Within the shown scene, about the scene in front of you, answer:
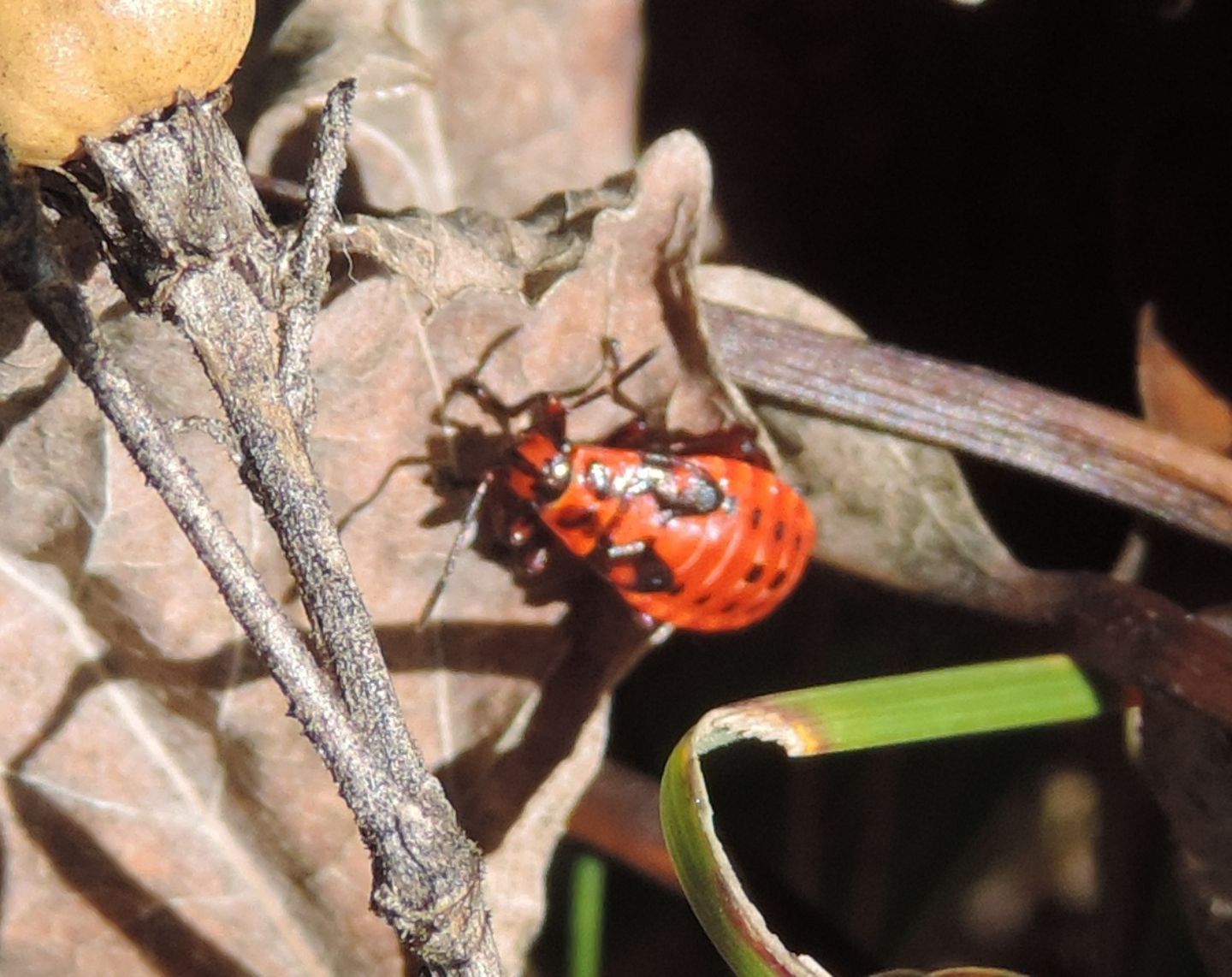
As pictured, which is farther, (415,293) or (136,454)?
(415,293)

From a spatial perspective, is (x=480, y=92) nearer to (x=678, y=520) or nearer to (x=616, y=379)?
(x=616, y=379)

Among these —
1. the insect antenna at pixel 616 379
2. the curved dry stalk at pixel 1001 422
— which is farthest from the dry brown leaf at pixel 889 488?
the insect antenna at pixel 616 379

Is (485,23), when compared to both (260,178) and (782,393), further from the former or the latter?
(782,393)

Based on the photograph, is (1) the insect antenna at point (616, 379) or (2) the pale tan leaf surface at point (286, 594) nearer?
(2) the pale tan leaf surface at point (286, 594)

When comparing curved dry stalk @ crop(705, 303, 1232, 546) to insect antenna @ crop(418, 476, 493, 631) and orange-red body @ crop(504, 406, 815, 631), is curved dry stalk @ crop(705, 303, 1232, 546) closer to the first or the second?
orange-red body @ crop(504, 406, 815, 631)

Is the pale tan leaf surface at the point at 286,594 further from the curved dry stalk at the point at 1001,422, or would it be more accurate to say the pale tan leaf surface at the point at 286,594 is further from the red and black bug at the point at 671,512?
the curved dry stalk at the point at 1001,422

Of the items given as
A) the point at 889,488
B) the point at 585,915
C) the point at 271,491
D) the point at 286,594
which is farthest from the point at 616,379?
the point at 585,915

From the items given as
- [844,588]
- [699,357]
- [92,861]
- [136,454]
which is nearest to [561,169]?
[699,357]
